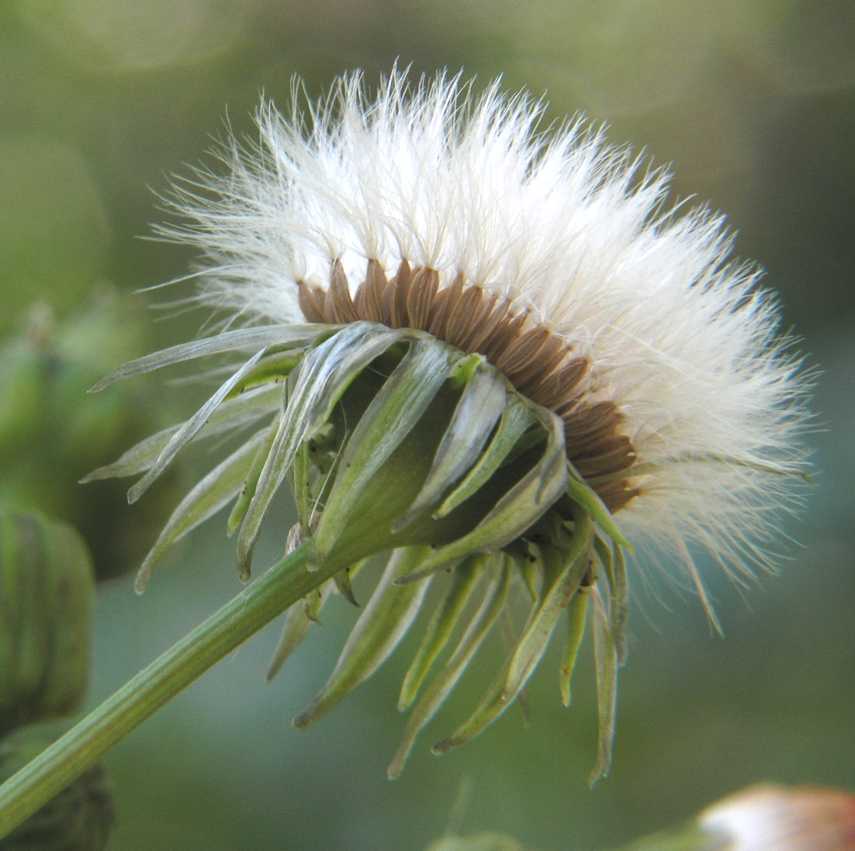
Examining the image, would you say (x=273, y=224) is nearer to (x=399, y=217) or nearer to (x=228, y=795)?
(x=399, y=217)

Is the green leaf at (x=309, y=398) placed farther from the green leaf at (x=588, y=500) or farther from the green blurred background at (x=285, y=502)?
the green blurred background at (x=285, y=502)

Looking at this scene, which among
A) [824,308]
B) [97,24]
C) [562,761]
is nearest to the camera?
[562,761]

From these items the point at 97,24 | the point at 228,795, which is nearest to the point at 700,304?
the point at 228,795

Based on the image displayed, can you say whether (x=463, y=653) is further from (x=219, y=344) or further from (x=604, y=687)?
(x=219, y=344)

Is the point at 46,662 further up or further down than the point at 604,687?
further down

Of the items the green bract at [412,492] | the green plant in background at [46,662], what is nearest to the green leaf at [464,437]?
the green bract at [412,492]

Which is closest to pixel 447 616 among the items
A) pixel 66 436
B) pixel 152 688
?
pixel 152 688
